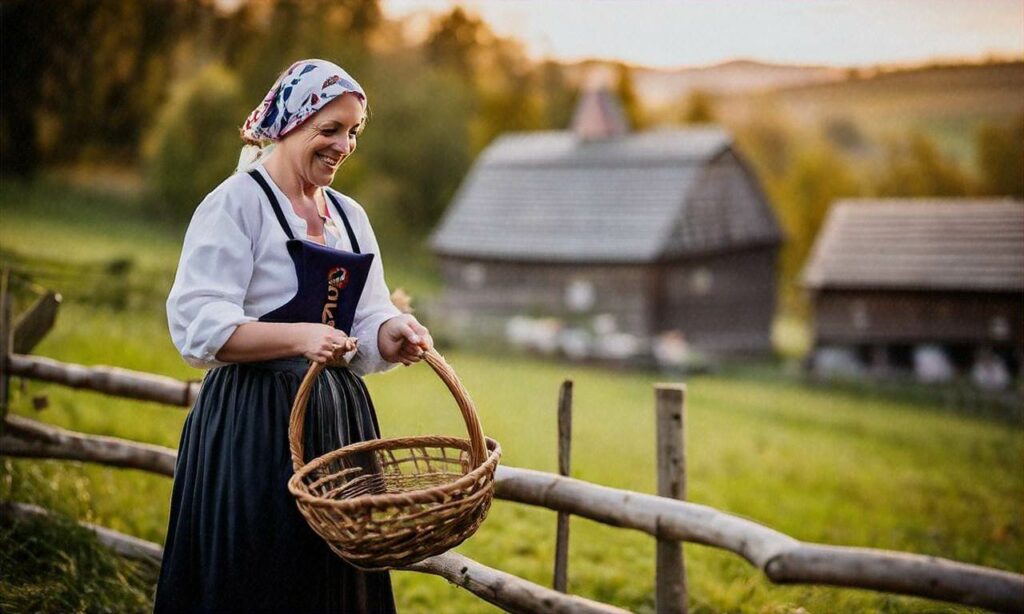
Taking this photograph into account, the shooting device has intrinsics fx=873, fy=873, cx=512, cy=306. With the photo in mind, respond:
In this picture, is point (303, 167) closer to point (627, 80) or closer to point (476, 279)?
point (476, 279)

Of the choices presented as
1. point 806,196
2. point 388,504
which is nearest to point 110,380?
point 388,504

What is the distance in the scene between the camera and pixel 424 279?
25.7 m

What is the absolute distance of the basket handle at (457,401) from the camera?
229cm

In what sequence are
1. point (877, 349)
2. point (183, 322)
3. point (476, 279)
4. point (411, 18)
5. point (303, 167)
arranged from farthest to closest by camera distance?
point (411, 18) < point (476, 279) < point (877, 349) < point (303, 167) < point (183, 322)

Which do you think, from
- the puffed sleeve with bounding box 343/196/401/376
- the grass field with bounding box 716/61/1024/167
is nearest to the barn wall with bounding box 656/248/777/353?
the grass field with bounding box 716/61/1024/167

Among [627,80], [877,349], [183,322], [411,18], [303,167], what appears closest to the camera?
[183,322]

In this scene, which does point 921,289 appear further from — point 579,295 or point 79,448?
point 79,448

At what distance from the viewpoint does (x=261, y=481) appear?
2434 mm

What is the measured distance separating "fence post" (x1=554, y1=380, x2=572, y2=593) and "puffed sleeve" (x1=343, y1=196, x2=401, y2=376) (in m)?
1.05

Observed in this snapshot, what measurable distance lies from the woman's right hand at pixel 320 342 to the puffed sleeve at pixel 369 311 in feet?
1.05

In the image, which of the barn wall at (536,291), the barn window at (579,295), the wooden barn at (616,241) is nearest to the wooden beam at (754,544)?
the wooden barn at (616,241)

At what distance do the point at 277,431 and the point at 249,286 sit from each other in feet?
1.37

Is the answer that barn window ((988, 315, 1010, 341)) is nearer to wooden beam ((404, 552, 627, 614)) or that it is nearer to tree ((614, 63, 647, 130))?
tree ((614, 63, 647, 130))

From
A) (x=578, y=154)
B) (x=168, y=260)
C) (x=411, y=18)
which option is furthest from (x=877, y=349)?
(x=411, y=18)
